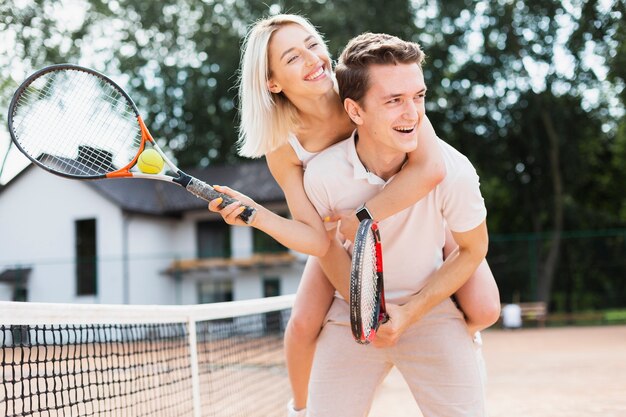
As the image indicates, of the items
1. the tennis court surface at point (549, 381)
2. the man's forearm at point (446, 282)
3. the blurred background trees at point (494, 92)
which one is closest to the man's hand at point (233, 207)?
the man's forearm at point (446, 282)

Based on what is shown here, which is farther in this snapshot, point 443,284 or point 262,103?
point 262,103

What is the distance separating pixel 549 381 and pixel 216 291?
690 inches

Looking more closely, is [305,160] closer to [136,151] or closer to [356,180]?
[356,180]

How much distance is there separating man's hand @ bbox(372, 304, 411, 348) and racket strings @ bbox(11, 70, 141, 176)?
62.6 inches

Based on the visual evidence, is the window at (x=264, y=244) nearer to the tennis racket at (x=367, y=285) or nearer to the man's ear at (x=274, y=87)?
the man's ear at (x=274, y=87)

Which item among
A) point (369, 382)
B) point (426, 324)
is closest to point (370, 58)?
point (426, 324)

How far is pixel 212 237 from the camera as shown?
91.8ft

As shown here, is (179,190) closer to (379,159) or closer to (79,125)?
(79,125)

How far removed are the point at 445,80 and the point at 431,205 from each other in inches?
1125

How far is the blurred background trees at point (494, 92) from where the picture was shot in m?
24.5

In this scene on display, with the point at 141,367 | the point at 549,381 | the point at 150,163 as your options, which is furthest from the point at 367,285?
the point at 549,381

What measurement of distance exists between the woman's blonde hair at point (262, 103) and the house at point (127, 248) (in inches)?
846

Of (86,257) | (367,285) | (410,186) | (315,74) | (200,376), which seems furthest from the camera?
(86,257)

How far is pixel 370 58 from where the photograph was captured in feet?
9.41
